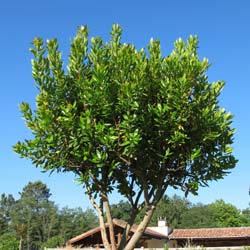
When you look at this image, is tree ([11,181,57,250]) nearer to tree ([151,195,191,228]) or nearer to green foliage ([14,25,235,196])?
tree ([151,195,191,228])

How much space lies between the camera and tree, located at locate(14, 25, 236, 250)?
8195 mm

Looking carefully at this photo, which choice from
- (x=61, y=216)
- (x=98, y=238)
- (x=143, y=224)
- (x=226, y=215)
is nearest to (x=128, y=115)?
(x=143, y=224)

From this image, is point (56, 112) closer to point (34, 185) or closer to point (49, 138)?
point (49, 138)

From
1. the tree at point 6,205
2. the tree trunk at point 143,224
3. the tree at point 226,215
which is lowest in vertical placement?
the tree trunk at point 143,224

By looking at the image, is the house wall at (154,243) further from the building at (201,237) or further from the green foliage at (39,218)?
the green foliage at (39,218)

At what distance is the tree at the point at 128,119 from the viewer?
8.20 m

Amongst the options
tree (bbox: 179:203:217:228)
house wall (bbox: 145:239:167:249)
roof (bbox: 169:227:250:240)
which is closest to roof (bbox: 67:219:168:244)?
house wall (bbox: 145:239:167:249)

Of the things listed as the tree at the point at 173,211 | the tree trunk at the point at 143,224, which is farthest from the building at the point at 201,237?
the tree at the point at 173,211

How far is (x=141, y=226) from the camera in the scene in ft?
29.2

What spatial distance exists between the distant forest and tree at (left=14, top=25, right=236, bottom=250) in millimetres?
65793

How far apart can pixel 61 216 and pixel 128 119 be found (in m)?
85.3

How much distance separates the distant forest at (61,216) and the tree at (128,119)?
216 feet

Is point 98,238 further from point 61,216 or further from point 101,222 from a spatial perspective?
point 61,216

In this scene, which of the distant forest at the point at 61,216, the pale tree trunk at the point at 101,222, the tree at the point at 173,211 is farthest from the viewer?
the tree at the point at 173,211
